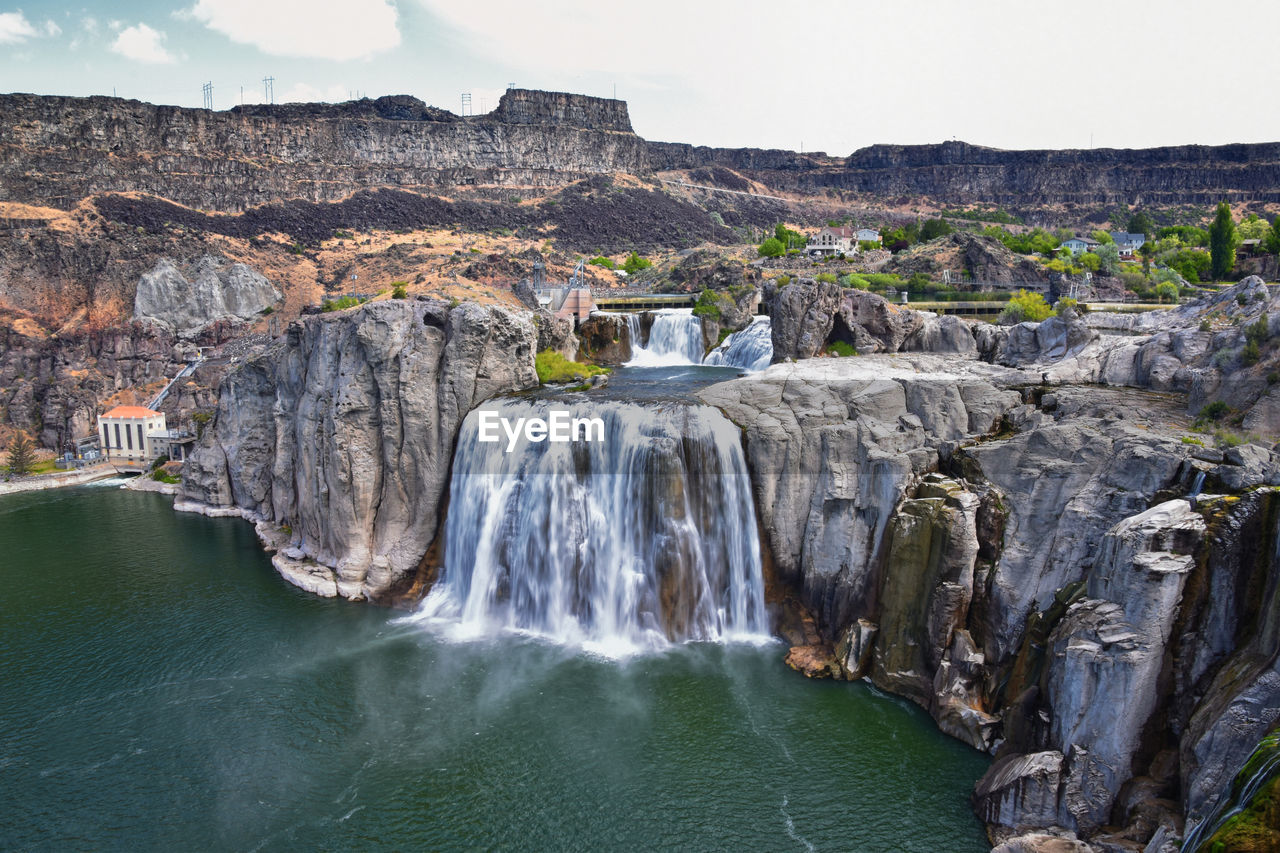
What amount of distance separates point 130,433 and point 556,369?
38.2 metres

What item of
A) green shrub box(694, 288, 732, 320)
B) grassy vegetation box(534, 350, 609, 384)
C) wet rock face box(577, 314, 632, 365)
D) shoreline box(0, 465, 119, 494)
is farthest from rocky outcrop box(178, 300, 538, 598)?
shoreline box(0, 465, 119, 494)

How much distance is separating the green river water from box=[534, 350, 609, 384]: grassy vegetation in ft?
43.3

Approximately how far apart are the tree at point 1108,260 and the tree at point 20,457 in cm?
7781

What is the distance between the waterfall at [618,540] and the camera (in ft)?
88.7

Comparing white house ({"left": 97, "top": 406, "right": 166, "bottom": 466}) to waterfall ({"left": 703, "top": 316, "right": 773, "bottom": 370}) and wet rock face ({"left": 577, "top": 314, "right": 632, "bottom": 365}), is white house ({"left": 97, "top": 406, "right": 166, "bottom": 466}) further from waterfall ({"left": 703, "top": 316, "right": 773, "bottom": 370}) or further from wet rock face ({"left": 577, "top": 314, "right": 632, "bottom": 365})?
waterfall ({"left": 703, "top": 316, "right": 773, "bottom": 370})

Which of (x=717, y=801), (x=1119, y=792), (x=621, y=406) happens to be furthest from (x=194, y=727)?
(x=1119, y=792)

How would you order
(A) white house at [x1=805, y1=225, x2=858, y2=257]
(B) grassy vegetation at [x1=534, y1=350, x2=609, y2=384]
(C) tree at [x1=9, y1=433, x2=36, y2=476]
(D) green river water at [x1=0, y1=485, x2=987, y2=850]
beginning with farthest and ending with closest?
(A) white house at [x1=805, y1=225, x2=858, y2=257]
(C) tree at [x1=9, y1=433, x2=36, y2=476]
(B) grassy vegetation at [x1=534, y1=350, x2=609, y2=384]
(D) green river water at [x1=0, y1=485, x2=987, y2=850]

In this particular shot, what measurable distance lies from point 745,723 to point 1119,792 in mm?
9040

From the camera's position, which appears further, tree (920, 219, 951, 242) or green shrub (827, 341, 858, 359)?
tree (920, 219, 951, 242)

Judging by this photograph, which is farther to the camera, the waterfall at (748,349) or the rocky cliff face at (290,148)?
the rocky cliff face at (290,148)

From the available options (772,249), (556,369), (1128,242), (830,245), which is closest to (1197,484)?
(556,369)

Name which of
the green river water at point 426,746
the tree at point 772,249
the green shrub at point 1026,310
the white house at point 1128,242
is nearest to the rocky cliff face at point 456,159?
the white house at point 1128,242

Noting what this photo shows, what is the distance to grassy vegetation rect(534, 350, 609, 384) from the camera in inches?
1473

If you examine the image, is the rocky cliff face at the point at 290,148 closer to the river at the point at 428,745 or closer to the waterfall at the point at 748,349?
the waterfall at the point at 748,349
